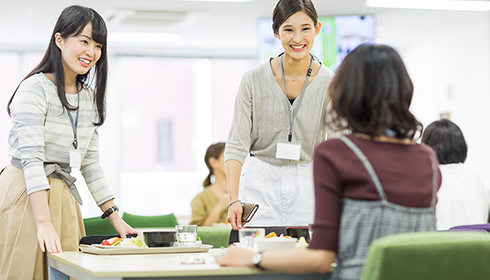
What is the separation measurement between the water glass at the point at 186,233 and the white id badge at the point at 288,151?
53 centimetres

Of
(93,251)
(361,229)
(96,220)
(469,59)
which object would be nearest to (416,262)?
(361,229)

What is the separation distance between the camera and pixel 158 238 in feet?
6.59

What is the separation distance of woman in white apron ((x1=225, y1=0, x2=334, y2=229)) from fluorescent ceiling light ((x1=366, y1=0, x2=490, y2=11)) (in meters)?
4.31

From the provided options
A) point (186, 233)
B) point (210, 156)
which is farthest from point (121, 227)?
point (210, 156)

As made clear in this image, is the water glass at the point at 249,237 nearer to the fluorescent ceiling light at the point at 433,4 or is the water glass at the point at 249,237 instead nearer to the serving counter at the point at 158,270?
the serving counter at the point at 158,270

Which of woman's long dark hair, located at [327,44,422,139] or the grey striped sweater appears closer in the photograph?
woman's long dark hair, located at [327,44,422,139]

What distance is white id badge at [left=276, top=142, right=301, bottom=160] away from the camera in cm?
246

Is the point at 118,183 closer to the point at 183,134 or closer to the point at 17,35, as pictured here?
the point at 183,134

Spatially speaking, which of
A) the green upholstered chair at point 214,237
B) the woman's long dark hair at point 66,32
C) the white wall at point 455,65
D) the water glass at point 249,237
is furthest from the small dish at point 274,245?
the white wall at point 455,65

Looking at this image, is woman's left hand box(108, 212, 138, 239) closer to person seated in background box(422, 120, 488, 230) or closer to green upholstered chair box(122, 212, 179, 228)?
green upholstered chair box(122, 212, 179, 228)

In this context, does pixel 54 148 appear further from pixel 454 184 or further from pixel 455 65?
pixel 455 65

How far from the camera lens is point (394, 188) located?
140 cm

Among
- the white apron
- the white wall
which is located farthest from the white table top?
the white wall

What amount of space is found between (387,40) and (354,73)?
736 cm
